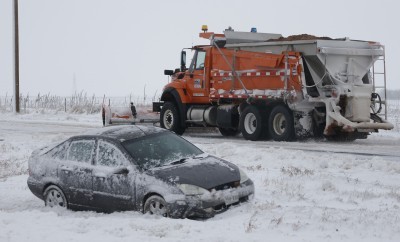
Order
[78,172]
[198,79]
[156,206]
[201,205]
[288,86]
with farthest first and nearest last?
[198,79] → [288,86] → [78,172] → [156,206] → [201,205]

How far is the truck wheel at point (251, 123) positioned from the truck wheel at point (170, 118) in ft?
9.51

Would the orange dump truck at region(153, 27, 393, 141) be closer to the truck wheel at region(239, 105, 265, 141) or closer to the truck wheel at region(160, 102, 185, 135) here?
the truck wheel at region(239, 105, 265, 141)

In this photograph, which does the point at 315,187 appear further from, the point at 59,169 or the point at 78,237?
the point at 78,237

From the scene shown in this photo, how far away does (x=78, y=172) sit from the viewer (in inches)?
377

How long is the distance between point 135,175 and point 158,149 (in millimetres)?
850

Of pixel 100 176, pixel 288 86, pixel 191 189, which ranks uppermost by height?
pixel 288 86

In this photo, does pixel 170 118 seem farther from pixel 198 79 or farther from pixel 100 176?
pixel 100 176

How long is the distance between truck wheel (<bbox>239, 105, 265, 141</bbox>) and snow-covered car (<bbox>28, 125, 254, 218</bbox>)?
8750 millimetres

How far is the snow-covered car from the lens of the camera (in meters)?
8.49

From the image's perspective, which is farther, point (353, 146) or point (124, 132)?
point (353, 146)

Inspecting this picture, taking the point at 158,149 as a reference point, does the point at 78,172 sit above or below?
below

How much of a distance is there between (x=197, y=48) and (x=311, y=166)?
352 inches

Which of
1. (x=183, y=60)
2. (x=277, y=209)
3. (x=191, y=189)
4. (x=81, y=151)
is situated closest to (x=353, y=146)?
(x=183, y=60)

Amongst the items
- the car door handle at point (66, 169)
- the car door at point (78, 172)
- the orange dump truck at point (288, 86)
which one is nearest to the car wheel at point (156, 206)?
the car door at point (78, 172)
